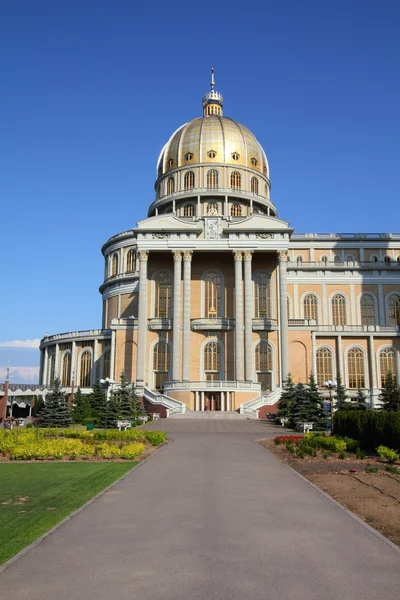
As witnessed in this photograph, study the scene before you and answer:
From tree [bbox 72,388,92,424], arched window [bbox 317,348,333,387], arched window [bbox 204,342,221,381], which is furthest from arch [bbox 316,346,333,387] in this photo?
tree [bbox 72,388,92,424]

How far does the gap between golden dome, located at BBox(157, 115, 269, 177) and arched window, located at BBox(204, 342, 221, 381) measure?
27.3 m

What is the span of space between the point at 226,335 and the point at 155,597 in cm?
5391

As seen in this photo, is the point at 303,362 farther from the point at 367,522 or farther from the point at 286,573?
the point at 286,573

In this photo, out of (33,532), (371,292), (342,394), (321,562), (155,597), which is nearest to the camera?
(155,597)

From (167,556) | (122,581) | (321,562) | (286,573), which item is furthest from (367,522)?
(122,581)

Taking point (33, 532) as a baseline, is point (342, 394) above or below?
above

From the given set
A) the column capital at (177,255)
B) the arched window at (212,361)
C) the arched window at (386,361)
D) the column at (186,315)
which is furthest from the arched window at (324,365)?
the column capital at (177,255)

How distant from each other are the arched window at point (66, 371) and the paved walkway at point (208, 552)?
58.3 metres

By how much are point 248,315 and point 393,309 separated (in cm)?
2200

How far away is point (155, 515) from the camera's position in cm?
1084

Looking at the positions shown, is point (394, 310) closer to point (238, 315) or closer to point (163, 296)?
point (238, 315)

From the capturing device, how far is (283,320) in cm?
5912

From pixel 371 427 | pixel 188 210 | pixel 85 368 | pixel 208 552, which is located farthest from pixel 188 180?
pixel 208 552

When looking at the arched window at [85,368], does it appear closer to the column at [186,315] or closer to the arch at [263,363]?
the column at [186,315]
